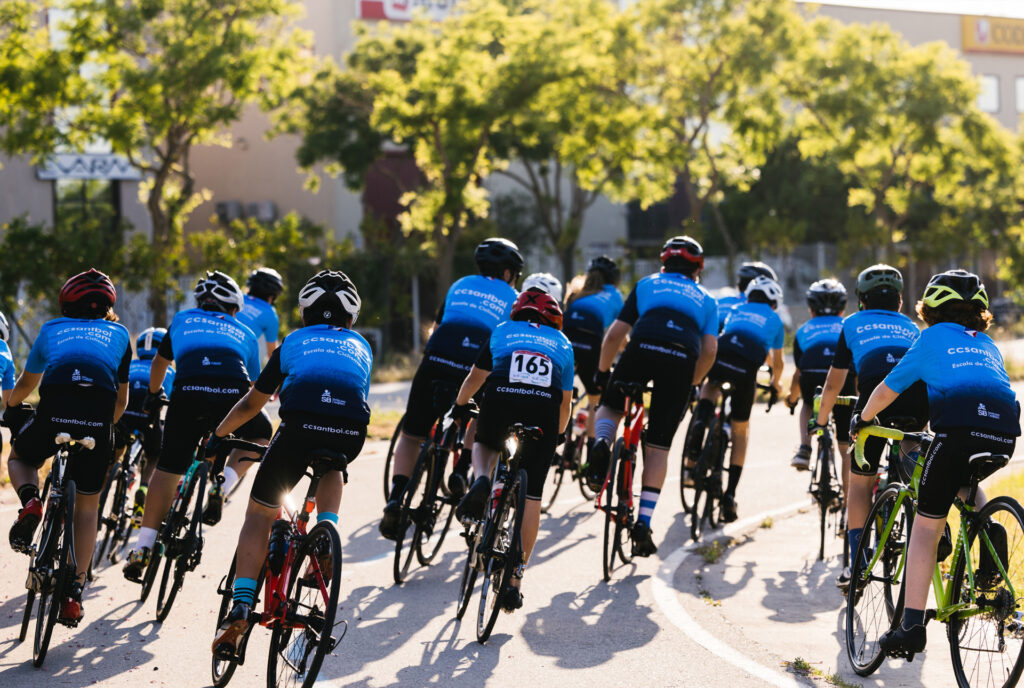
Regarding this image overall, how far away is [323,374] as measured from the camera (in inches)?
222

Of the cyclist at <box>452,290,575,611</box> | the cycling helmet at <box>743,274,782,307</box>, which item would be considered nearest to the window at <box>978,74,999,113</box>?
the cycling helmet at <box>743,274,782,307</box>

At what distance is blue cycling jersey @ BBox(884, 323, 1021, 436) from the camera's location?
5.38 m

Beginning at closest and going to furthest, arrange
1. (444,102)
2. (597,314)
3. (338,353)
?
(338,353), (597,314), (444,102)

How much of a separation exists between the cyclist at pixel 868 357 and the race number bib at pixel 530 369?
5.78 feet

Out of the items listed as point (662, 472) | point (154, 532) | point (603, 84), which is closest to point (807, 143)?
point (603, 84)

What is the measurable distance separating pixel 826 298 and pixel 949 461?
434 cm

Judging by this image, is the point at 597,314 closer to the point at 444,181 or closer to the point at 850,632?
the point at 850,632

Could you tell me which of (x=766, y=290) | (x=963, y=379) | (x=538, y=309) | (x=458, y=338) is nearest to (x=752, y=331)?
(x=766, y=290)

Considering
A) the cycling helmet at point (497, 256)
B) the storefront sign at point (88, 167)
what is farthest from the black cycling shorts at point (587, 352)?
the storefront sign at point (88, 167)

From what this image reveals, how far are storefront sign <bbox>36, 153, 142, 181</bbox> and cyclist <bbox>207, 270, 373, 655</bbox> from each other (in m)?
28.3

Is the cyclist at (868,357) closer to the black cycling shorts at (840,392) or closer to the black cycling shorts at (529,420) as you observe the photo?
the black cycling shorts at (840,392)

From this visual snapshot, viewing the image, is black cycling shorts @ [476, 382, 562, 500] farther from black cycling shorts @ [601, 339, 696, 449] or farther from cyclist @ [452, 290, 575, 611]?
black cycling shorts @ [601, 339, 696, 449]

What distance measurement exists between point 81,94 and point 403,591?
57.3 ft

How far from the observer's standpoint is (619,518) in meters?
8.02
